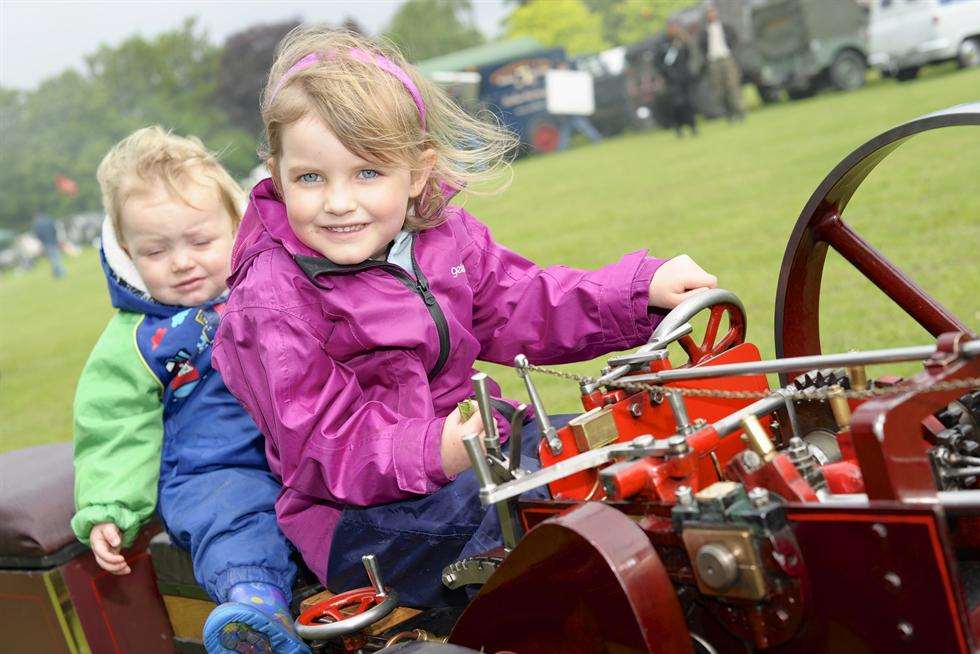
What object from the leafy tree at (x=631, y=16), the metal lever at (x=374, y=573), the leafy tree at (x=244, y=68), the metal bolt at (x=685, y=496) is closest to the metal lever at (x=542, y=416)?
the metal bolt at (x=685, y=496)

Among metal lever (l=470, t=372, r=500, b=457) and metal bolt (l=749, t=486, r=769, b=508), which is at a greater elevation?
metal lever (l=470, t=372, r=500, b=457)

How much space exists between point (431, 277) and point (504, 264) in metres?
0.38

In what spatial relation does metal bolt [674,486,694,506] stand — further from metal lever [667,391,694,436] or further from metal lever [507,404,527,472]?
metal lever [507,404,527,472]

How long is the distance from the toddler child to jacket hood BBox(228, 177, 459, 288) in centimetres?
64

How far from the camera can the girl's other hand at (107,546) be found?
3.22 meters

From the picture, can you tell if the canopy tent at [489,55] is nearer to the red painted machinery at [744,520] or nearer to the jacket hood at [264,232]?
the jacket hood at [264,232]

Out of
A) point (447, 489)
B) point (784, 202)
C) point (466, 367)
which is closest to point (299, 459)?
point (447, 489)

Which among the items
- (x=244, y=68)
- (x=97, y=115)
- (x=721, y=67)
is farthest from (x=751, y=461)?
(x=244, y=68)

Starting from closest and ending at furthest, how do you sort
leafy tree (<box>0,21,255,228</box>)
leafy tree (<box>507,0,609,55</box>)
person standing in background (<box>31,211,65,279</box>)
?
person standing in background (<box>31,211,65,279</box>) < leafy tree (<box>507,0,609,55</box>) < leafy tree (<box>0,21,255,228</box>)

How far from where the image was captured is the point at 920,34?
21.1m

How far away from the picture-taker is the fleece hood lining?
3.52 m

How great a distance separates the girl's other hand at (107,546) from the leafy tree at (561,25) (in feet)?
107

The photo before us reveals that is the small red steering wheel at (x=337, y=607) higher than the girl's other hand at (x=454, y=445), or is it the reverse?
the girl's other hand at (x=454, y=445)

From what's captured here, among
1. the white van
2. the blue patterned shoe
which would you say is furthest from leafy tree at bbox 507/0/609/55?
the blue patterned shoe
